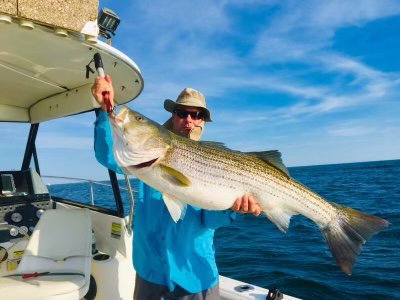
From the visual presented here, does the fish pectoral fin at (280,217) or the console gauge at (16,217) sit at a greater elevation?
the fish pectoral fin at (280,217)

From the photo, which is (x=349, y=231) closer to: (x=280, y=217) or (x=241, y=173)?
(x=280, y=217)

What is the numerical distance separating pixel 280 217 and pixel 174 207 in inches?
45.5

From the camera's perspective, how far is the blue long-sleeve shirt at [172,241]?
3.39 metres

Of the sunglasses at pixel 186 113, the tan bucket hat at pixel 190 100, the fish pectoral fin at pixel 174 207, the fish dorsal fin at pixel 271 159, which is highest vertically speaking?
the tan bucket hat at pixel 190 100

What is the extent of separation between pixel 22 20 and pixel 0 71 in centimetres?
212

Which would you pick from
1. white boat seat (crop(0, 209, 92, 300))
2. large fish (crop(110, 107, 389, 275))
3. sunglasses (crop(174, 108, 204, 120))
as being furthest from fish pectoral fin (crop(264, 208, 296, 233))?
white boat seat (crop(0, 209, 92, 300))

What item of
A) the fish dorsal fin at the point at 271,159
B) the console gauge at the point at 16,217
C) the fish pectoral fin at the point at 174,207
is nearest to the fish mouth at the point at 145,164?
the fish pectoral fin at the point at 174,207

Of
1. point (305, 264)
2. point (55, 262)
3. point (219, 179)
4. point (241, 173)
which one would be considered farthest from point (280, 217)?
point (305, 264)

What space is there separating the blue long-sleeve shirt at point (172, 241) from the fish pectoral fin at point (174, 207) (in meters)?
0.32

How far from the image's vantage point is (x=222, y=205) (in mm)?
3256

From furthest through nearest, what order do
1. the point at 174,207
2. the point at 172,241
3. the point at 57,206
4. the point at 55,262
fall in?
the point at 57,206
the point at 55,262
the point at 172,241
the point at 174,207

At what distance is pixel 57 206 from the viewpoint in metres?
7.22

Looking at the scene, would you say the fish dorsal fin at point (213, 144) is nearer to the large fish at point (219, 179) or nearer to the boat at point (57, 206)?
the large fish at point (219, 179)

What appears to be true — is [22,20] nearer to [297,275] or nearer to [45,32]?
[45,32]
